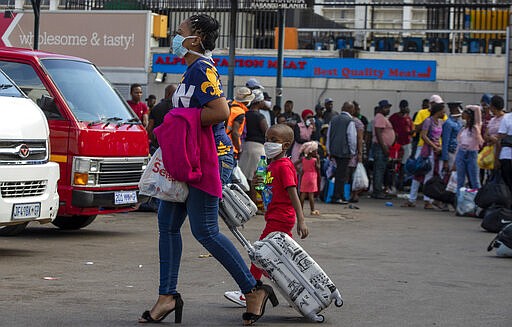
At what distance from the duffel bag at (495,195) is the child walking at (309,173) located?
8.79ft

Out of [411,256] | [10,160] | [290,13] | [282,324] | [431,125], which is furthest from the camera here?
[290,13]

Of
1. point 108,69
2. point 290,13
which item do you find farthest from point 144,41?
point 290,13

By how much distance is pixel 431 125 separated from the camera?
20906mm

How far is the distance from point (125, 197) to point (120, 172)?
0.98 feet

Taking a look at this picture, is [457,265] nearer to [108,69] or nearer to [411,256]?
[411,256]

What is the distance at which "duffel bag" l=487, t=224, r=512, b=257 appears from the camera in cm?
1263

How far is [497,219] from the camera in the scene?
52.5ft

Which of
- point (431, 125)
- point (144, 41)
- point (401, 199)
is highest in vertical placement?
point (144, 41)

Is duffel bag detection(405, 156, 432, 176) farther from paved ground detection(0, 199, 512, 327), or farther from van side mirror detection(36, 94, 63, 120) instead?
van side mirror detection(36, 94, 63, 120)

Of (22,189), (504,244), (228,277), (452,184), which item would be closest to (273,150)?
(228,277)

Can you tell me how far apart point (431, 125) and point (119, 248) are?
32.1 feet

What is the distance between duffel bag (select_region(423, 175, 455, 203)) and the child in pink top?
9.28 ft

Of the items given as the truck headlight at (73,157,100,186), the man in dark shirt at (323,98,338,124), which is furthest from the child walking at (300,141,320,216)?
the truck headlight at (73,157,100,186)

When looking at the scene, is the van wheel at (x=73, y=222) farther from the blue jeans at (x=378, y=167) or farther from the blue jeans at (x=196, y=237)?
the blue jeans at (x=378, y=167)
